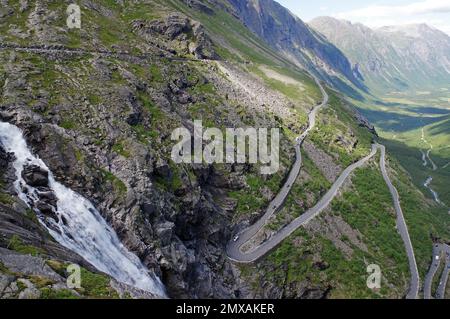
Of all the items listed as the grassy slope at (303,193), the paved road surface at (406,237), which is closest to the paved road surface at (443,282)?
the paved road surface at (406,237)

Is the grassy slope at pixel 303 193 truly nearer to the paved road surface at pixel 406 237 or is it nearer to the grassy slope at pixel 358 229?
the grassy slope at pixel 358 229

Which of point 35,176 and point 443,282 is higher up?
point 35,176

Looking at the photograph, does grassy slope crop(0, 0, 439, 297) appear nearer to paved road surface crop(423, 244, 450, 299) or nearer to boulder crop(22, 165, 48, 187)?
paved road surface crop(423, 244, 450, 299)

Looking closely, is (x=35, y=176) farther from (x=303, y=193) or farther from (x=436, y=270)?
(x=436, y=270)

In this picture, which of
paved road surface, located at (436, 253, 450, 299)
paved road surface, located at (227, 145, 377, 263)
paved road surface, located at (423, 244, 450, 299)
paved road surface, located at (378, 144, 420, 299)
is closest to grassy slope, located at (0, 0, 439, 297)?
paved road surface, located at (227, 145, 377, 263)

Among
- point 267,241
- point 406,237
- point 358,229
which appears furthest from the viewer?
point 406,237

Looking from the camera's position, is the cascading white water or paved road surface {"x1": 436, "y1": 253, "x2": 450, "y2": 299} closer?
the cascading white water

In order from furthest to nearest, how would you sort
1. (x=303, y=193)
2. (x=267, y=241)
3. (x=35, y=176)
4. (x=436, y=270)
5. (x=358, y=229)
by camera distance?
(x=303, y=193)
(x=358, y=229)
(x=436, y=270)
(x=267, y=241)
(x=35, y=176)

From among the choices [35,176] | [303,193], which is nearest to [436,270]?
[303,193]

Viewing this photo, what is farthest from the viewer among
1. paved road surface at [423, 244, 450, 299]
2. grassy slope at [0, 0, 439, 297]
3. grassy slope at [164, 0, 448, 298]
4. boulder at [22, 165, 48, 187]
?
paved road surface at [423, 244, 450, 299]
